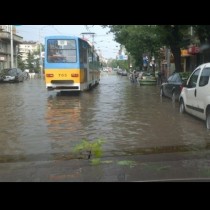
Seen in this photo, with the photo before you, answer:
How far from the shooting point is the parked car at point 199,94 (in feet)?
37.8

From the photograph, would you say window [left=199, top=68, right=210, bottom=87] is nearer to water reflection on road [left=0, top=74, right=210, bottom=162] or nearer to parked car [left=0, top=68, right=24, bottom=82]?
water reflection on road [left=0, top=74, right=210, bottom=162]

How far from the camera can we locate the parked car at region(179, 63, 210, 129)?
37.8ft

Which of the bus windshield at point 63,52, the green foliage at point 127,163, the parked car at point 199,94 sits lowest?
the green foliage at point 127,163

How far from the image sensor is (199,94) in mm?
12148

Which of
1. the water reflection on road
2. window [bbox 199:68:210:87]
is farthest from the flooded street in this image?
window [bbox 199:68:210:87]

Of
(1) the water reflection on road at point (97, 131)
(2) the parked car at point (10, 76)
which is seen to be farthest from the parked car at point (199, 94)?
(2) the parked car at point (10, 76)

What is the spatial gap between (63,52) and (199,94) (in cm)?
1268

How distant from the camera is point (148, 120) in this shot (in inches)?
534

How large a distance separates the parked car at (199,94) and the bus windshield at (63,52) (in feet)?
34.8

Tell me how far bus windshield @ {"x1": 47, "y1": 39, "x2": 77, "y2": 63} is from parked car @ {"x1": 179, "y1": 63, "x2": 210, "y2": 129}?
418 inches

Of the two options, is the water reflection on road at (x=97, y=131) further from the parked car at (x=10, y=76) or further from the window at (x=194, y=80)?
the parked car at (x=10, y=76)
